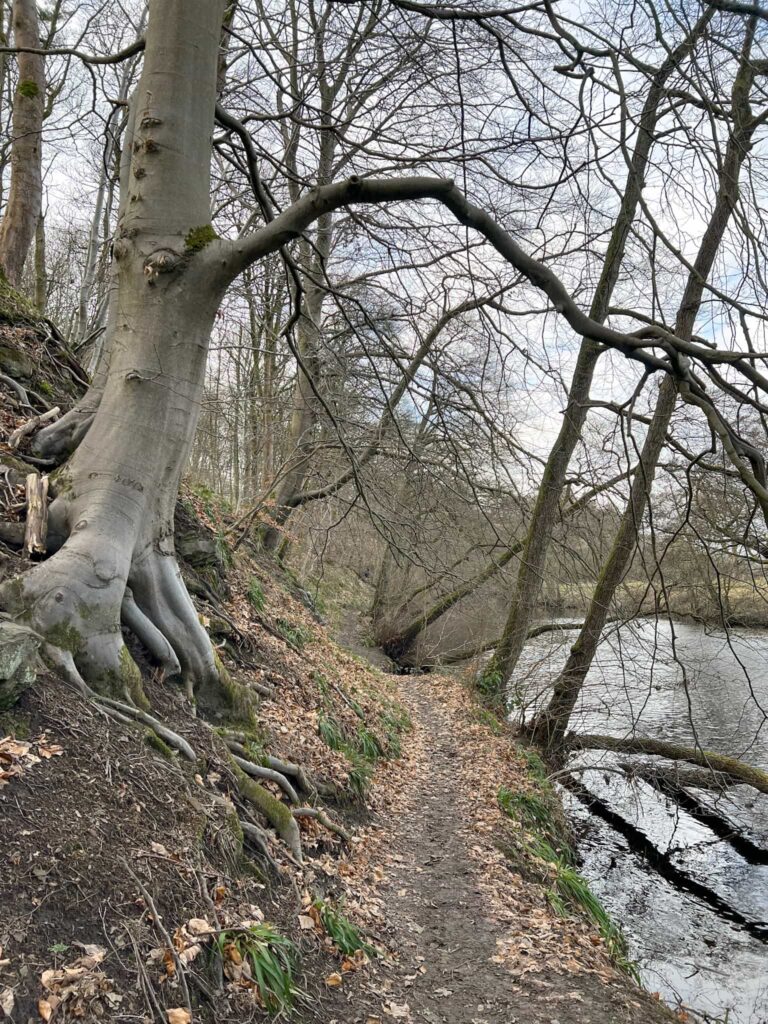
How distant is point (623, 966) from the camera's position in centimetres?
A: 512

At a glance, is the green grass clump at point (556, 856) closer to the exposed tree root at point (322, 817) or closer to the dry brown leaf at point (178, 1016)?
the exposed tree root at point (322, 817)

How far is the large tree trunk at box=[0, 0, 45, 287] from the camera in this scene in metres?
7.62

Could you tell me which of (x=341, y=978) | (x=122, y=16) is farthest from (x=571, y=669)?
(x=122, y=16)

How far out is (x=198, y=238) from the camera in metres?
3.78

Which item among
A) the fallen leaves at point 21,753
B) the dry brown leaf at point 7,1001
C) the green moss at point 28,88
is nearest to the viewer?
the dry brown leaf at point 7,1001

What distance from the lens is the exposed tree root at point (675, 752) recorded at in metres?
9.02

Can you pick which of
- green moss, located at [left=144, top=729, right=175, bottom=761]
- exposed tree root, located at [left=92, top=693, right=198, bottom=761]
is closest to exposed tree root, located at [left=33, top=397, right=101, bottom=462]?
exposed tree root, located at [left=92, top=693, right=198, bottom=761]

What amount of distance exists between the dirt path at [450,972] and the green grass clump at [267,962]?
386 mm

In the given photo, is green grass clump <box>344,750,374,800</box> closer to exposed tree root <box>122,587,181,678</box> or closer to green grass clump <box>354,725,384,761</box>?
green grass clump <box>354,725,384,761</box>

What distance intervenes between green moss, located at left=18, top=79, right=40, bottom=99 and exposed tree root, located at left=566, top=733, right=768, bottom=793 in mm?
10532

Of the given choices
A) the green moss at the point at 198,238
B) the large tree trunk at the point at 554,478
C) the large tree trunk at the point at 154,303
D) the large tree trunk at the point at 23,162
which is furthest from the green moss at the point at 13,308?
the large tree trunk at the point at 554,478

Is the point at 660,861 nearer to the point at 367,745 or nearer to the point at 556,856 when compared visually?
the point at 556,856

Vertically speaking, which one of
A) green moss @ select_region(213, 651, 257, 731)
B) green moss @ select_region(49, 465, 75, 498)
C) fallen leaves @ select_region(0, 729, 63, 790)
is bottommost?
green moss @ select_region(213, 651, 257, 731)

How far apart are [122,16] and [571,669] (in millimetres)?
11927
